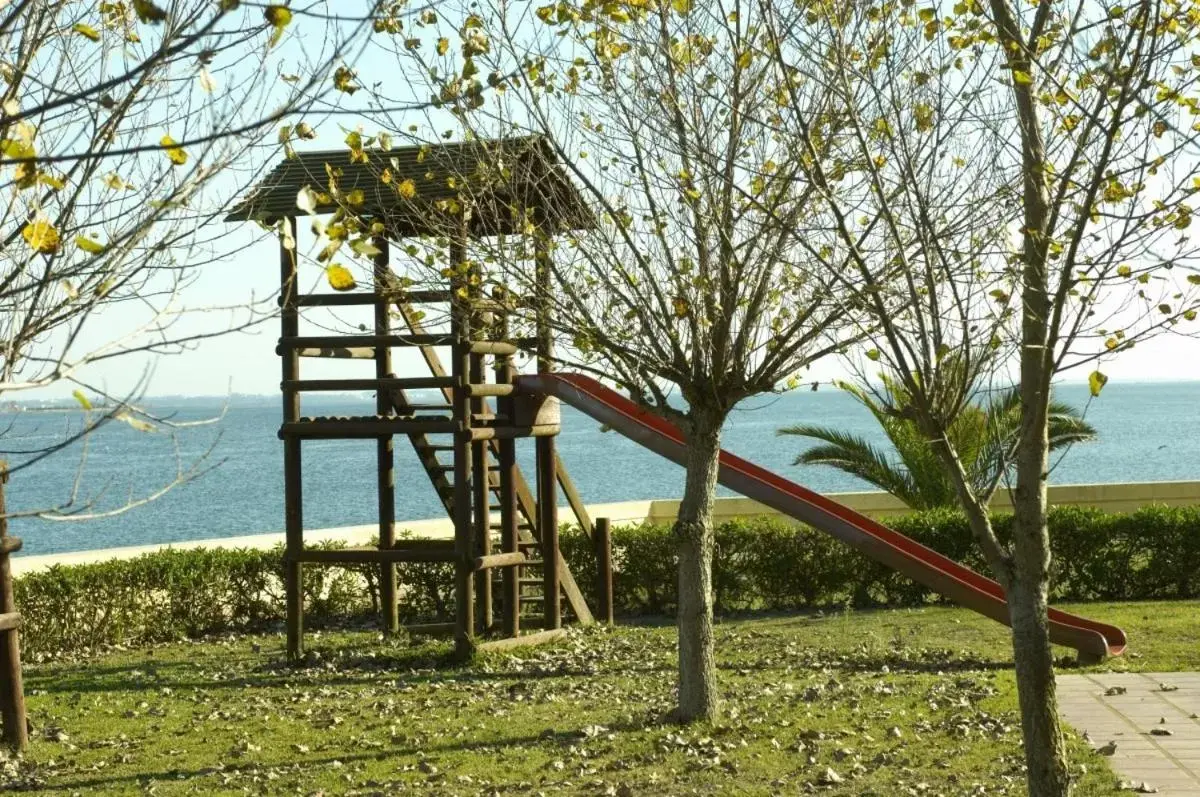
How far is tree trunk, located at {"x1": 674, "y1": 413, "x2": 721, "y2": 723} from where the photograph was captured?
8.84m

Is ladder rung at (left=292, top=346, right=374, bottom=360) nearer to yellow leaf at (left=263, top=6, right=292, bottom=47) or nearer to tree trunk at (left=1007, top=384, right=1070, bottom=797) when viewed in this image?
tree trunk at (left=1007, top=384, right=1070, bottom=797)

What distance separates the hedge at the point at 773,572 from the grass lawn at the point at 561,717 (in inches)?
52.6

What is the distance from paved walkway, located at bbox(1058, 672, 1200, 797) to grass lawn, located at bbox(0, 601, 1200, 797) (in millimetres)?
235

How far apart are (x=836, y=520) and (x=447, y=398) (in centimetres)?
404

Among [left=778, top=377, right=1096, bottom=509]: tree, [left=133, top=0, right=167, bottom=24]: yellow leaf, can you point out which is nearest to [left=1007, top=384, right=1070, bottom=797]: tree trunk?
[left=133, top=0, right=167, bottom=24]: yellow leaf

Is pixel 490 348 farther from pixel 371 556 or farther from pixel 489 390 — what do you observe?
pixel 371 556

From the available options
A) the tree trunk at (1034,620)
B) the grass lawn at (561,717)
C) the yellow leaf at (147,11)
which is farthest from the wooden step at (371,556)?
the yellow leaf at (147,11)

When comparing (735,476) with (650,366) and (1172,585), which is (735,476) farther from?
(1172,585)

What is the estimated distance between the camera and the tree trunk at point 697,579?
8844 mm

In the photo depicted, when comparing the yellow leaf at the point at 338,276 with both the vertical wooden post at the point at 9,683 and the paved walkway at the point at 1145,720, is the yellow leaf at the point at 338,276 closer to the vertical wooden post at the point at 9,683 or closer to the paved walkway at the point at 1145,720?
the paved walkway at the point at 1145,720

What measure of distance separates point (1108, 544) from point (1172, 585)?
831 mm

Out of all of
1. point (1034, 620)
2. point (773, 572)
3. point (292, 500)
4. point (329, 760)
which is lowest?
point (329, 760)

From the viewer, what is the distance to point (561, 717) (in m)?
9.37

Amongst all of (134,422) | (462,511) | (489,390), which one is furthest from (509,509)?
(134,422)
